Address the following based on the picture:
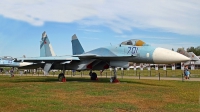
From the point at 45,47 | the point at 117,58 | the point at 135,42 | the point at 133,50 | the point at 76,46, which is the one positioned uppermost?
the point at 45,47

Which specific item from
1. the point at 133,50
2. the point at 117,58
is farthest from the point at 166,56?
the point at 117,58

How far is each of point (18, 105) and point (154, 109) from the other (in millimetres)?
4230

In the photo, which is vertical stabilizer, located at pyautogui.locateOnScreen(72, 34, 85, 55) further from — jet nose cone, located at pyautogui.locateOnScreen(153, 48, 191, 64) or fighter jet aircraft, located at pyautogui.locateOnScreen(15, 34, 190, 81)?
jet nose cone, located at pyautogui.locateOnScreen(153, 48, 191, 64)

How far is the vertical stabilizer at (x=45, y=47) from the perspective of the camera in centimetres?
2572

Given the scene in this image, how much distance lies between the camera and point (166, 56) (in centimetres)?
1433

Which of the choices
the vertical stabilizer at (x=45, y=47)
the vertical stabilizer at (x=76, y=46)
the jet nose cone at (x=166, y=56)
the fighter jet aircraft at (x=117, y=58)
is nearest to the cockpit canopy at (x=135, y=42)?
the fighter jet aircraft at (x=117, y=58)

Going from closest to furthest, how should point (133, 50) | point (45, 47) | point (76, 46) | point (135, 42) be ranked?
1. point (133, 50)
2. point (135, 42)
3. point (76, 46)
4. point (45, 47)

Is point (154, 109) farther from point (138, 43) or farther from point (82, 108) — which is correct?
point (138, 43)

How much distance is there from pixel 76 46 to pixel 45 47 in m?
4.17

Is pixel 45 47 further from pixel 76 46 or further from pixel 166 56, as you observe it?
pixel 166 56

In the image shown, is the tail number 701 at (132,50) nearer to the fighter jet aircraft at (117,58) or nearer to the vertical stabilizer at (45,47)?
the fighter jet aircraft at (117,58)

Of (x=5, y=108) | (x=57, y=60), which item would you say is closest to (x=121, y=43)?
(x=57, y=60)

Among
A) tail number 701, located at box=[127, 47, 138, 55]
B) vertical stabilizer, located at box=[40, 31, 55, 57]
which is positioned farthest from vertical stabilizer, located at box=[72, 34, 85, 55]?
tail number 701, located at box=[127, 47, 138, 55]

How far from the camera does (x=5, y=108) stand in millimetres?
7266
